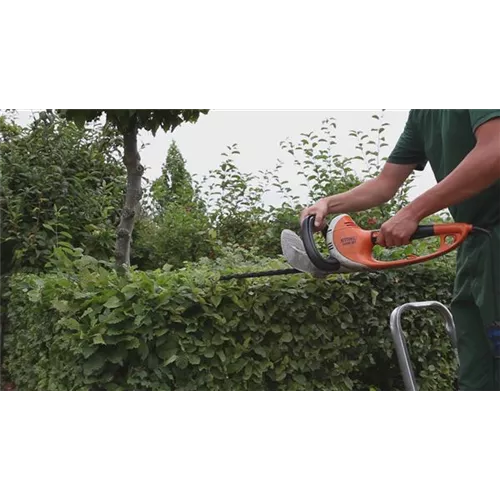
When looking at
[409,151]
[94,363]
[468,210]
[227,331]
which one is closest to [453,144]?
[468,210]

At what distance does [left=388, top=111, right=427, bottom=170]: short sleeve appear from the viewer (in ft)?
6.74

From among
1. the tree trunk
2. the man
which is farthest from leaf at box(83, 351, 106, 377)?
the man

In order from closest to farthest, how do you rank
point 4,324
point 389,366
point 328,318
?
point 328,318 < point 389,366 < point 4,324

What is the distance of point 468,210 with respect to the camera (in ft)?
6.02

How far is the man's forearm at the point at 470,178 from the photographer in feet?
5.16

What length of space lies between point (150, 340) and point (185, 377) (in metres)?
0.23

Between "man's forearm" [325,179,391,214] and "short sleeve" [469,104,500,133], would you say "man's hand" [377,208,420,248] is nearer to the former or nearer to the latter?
"short sleeve" [469,104,500,133]

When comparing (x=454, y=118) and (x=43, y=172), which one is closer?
(x=454, y=118)

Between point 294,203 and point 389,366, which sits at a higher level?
point 294,203

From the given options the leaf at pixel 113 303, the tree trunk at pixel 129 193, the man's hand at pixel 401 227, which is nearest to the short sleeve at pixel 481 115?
the man's hand at pixel 401 227
